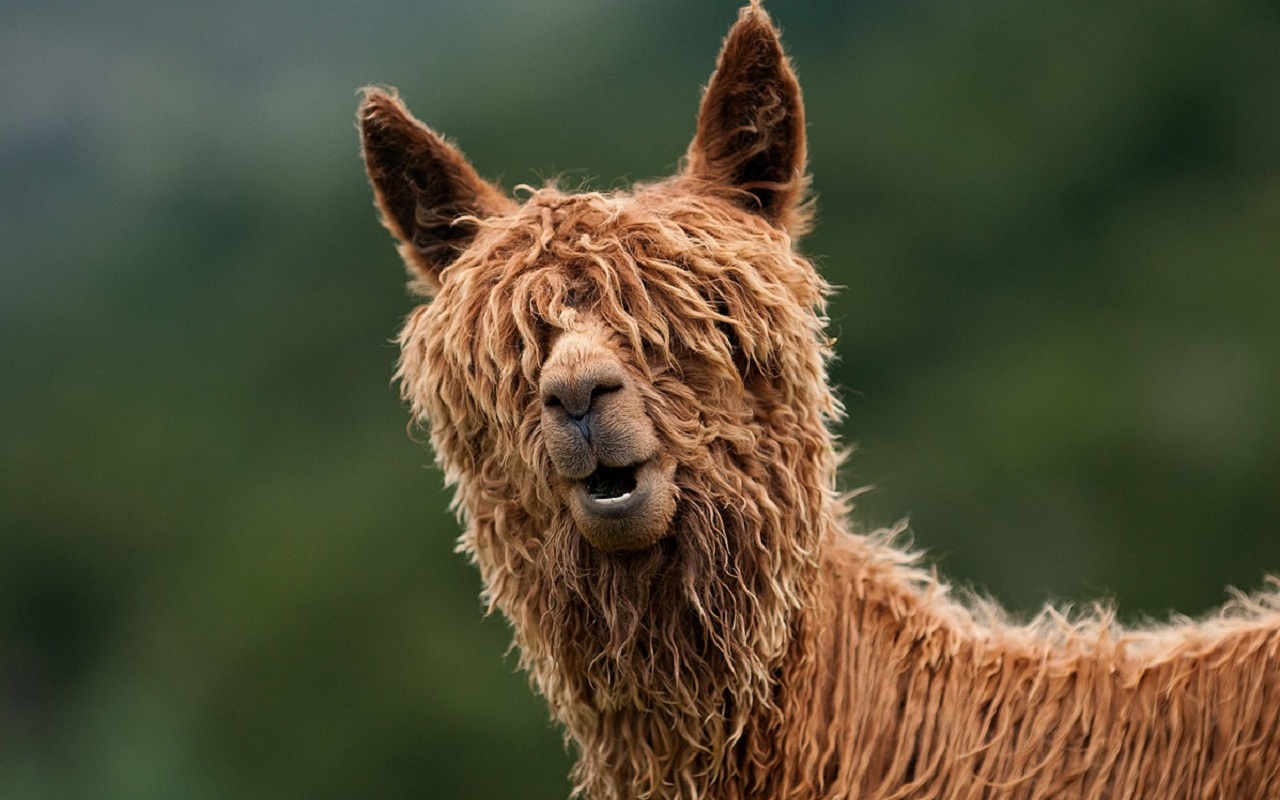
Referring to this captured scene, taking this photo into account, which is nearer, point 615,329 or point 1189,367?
point 615,329

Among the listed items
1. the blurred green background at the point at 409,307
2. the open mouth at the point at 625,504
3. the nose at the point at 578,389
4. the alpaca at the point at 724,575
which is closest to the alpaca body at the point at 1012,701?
the alpaca at the point at 724,575

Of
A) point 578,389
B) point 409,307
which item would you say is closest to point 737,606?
point 578,389

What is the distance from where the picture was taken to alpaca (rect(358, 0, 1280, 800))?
10.4 ft

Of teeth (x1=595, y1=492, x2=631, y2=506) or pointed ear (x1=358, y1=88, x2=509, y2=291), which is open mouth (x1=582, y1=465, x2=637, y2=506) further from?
pointed ear (x1=358, y1=88, x2=509, y2=291)

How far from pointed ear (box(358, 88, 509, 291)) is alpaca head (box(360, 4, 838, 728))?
0.30 m

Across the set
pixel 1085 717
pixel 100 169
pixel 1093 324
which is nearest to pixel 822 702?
pixel 1085 717

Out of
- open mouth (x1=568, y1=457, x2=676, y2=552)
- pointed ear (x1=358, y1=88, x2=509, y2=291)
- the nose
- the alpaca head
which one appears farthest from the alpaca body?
pointed ear (x1=358, y1=88, x2=509, y2=291)

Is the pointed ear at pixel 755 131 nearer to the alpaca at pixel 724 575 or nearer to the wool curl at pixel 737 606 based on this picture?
the alpaca at pixel 724 575

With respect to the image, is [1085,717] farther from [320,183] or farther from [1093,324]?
[320,183]

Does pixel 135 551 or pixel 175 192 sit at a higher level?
pixel 175 192

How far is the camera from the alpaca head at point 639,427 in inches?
126

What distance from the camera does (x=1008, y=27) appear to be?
81.3 ft

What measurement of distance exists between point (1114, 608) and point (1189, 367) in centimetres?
1409

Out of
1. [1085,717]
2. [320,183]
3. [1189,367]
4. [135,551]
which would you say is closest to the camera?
[1085,717]
